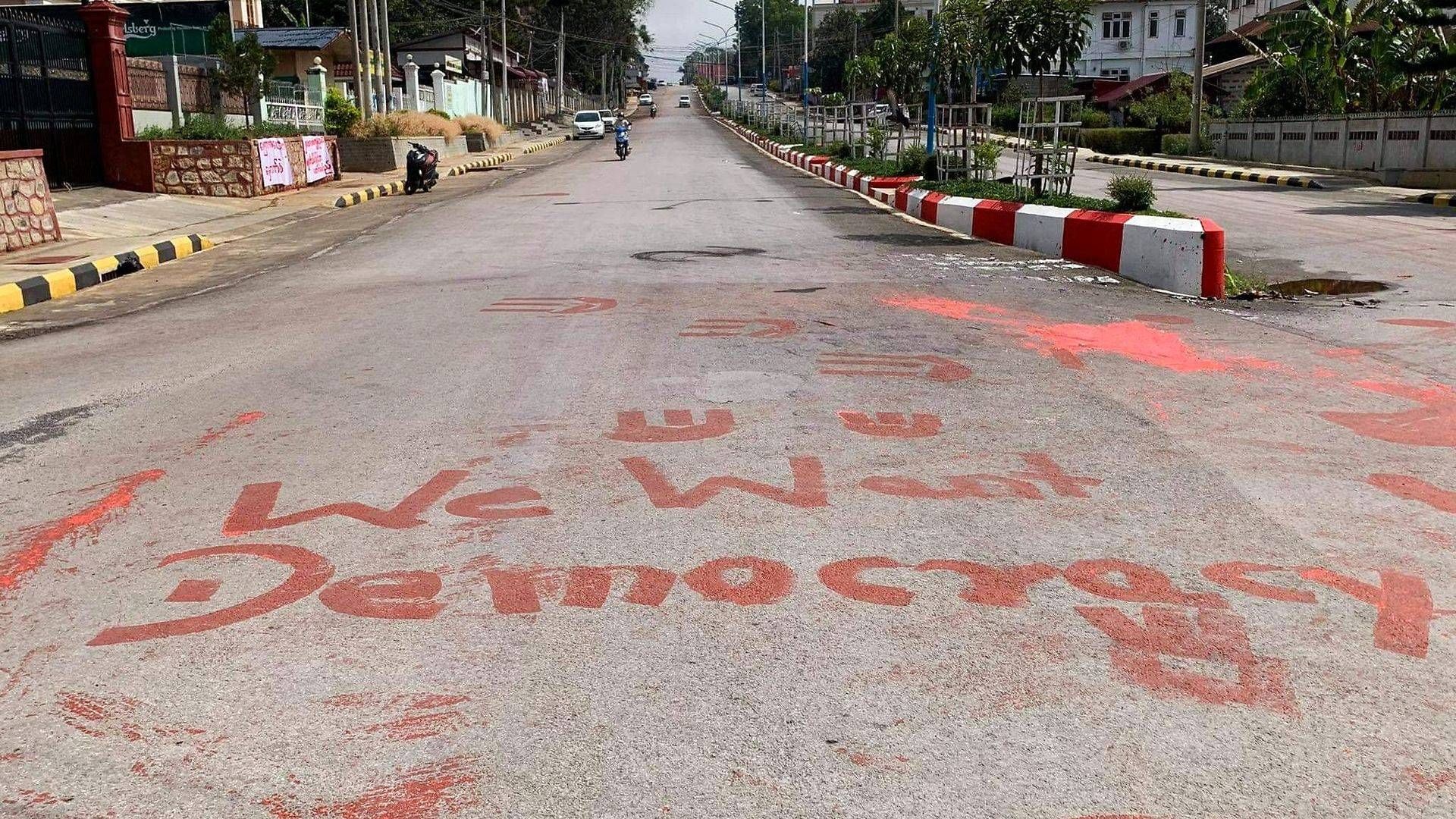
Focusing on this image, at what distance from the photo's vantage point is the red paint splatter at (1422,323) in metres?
8.75

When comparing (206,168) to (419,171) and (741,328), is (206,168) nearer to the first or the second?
(419,171)

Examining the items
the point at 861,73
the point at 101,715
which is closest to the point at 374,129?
the point at 861,73

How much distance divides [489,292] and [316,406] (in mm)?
4124

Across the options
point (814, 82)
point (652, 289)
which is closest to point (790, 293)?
point (652, 289)

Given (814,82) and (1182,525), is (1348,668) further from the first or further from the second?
(814,82)

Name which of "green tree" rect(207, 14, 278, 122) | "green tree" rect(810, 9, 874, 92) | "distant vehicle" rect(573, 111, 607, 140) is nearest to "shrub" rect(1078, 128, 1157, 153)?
"distant vehicle" rect(573, 111, 607, 140)

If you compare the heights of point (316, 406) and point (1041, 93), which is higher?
point (1041, 93)

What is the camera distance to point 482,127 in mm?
51719

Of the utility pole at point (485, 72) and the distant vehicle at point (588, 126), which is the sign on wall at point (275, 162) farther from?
the distant vehicle at point (588, 126)

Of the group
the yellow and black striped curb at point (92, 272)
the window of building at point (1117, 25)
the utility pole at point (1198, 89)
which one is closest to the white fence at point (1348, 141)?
the utility pole at point (1198, 89)

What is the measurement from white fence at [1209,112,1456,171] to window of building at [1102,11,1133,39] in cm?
3471

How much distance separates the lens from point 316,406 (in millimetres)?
6484

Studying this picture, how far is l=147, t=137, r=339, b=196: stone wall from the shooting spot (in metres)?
22.2

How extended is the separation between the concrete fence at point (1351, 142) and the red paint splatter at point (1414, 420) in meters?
24.7
